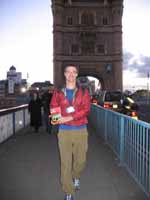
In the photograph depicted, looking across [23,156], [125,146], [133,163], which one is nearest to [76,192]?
[133,163]

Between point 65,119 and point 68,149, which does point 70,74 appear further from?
point 68,149

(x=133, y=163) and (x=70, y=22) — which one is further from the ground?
(x=70, y=22)

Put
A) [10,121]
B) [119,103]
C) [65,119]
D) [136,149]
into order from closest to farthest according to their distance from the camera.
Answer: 1. [65,119]
2. [136,149]
3. [10,121]
4. [119,103]

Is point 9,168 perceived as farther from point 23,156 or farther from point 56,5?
point 56,5

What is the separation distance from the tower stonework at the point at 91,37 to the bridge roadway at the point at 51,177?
72436mm

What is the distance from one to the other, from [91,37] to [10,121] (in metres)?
71.5

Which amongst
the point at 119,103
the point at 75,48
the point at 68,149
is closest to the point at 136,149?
the point at 68,149

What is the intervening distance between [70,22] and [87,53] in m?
7.62

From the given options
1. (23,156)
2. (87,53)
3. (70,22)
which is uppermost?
(70,22)

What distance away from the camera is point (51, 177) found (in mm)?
8023

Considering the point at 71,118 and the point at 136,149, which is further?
the point at 136,149

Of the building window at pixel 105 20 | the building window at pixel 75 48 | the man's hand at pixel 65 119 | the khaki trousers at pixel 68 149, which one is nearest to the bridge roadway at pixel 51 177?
the khaki trousers at pixel 68 149

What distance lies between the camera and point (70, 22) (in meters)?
87.2

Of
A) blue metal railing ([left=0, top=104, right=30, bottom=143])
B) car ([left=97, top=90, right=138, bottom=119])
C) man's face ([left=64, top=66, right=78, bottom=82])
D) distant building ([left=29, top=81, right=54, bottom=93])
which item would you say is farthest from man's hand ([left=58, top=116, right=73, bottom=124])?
car ([left=97, top=90, right=138, bottom=119])
